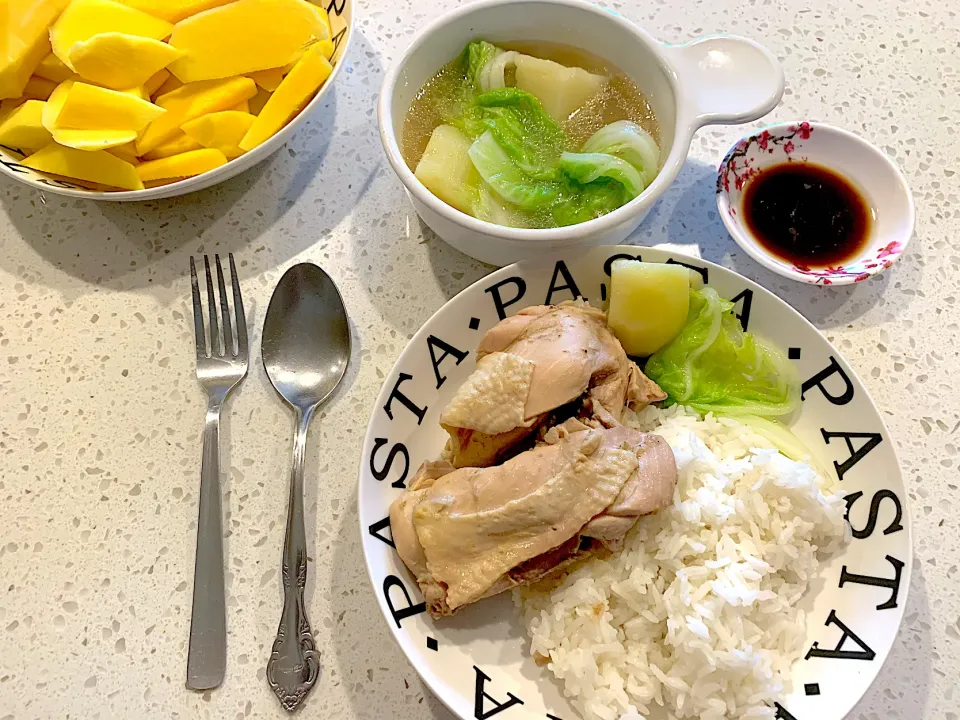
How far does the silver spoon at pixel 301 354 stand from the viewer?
4.43 ft

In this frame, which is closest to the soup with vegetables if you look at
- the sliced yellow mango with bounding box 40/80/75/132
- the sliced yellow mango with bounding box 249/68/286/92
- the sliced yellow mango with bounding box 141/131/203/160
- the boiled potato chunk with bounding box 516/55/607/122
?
the boiled potato chunk with bounding box 516/55/607/122

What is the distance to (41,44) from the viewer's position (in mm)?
1516

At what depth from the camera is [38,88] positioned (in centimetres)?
158

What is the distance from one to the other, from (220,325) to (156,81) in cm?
57

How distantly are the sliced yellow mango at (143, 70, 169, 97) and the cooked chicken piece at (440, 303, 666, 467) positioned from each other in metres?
0.96

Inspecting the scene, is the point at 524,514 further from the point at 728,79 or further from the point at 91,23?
the point at 91,23

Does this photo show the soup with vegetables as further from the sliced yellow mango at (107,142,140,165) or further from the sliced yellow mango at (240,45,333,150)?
the sliced yellow mango at (107,142,140,165)

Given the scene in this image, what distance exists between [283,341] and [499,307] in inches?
19.3

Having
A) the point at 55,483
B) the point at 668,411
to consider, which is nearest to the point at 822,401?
the point at 668,411

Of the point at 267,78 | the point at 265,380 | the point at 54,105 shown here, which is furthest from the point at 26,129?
the point at 265,380

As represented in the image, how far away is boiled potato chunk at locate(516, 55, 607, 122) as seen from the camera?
1.59 m

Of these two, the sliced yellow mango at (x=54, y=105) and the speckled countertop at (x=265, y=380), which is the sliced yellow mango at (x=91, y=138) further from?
the speckled countertop at (x=265, y=380)

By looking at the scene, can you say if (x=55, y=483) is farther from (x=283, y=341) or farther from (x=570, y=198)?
(x=570, y=198)

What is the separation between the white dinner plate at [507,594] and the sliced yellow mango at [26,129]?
96 centimetres
